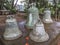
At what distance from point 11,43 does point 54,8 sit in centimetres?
94

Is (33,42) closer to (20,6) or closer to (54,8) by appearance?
(54,8)

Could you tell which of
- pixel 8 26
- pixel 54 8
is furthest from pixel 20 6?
pixel 8 26

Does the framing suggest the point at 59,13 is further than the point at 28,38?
Yes

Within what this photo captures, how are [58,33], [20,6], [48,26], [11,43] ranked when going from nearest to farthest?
[11,43] < [58,33] < [48,26] < [20,6]

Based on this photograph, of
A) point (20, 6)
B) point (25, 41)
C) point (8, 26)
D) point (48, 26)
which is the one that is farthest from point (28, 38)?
point (20, 6)

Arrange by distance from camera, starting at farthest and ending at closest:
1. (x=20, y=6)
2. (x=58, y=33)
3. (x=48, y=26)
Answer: (x=20, y=6) < (x=48, y=26) < (x=58, y=33)

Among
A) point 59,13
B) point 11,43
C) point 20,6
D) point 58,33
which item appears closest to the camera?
point 11,43

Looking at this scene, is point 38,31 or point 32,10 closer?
point 38,31

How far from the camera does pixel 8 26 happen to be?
769mm

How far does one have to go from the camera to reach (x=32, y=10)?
35.0 inches

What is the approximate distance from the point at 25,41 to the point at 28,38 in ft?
0.09

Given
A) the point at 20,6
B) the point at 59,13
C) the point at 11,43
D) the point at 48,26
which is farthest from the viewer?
the point at 20,6

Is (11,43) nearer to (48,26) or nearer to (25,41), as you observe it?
(25,41)

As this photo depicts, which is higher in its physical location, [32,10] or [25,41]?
[32,10]
